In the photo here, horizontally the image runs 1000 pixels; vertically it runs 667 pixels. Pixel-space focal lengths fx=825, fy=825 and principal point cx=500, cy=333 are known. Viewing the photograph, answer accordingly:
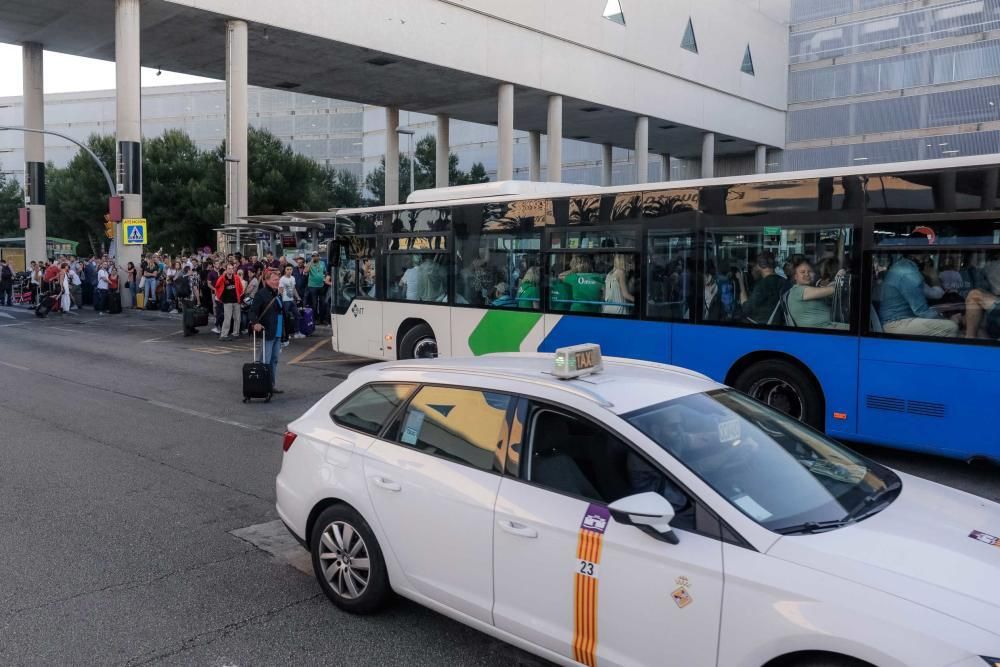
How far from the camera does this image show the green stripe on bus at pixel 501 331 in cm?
1144

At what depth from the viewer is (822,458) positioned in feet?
13.0

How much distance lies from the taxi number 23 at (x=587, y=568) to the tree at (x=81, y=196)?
56.4m

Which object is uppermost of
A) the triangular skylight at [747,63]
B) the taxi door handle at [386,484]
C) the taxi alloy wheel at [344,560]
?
the triangular skylight at [747,63]

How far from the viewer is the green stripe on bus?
1144 centimetres

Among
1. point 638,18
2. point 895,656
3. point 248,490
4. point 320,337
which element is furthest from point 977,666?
point 638,18

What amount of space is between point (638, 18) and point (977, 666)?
37054mm

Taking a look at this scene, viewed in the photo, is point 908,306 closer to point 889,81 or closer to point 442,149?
point 442,149

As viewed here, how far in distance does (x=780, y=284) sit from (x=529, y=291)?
12.0ft

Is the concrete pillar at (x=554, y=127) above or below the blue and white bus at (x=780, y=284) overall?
above

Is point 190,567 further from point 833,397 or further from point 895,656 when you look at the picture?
point 833,397

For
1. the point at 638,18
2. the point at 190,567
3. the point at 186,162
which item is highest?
the point at 638,18

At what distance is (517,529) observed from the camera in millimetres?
3652


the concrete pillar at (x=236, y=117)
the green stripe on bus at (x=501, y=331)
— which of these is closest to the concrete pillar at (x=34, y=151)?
the concrete pillar at (x=236, y=117)

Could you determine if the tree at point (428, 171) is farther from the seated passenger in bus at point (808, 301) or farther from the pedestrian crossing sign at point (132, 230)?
the seated passenger in bus at point (808, 301)
